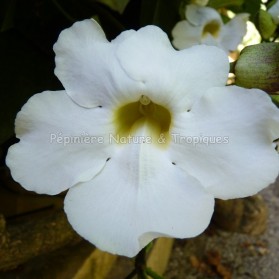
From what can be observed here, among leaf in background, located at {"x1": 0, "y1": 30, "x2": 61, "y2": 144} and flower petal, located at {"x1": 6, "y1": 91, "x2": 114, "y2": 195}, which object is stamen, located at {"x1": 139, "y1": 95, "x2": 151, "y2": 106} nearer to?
flower petal, located at {"x1": 6, "y1": 91, "x2": 114, "y2": 195}

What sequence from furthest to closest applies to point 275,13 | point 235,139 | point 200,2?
point 200,2 → point 275,13 → point 235,139

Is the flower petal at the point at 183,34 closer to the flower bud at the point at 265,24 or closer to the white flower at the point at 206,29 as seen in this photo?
the white flower at the point at 206,29

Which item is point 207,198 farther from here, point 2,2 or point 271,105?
point 2,2

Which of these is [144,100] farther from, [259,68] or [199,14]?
[199,14]

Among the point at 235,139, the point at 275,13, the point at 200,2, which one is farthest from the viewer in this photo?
the point at 200,2

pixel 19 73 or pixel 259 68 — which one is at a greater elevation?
pixel 259 68

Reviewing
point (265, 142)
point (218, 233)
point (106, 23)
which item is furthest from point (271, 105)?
point (218, 233)

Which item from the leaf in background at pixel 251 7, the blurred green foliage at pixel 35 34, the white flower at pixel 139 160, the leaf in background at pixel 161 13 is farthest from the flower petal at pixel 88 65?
the leaf in background at pixel 251 7

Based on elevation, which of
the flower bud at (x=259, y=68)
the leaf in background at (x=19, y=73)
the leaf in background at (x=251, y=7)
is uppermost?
the flower bud at (x=259, y=68)

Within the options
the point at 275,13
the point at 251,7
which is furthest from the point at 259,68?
the point at 251,7
